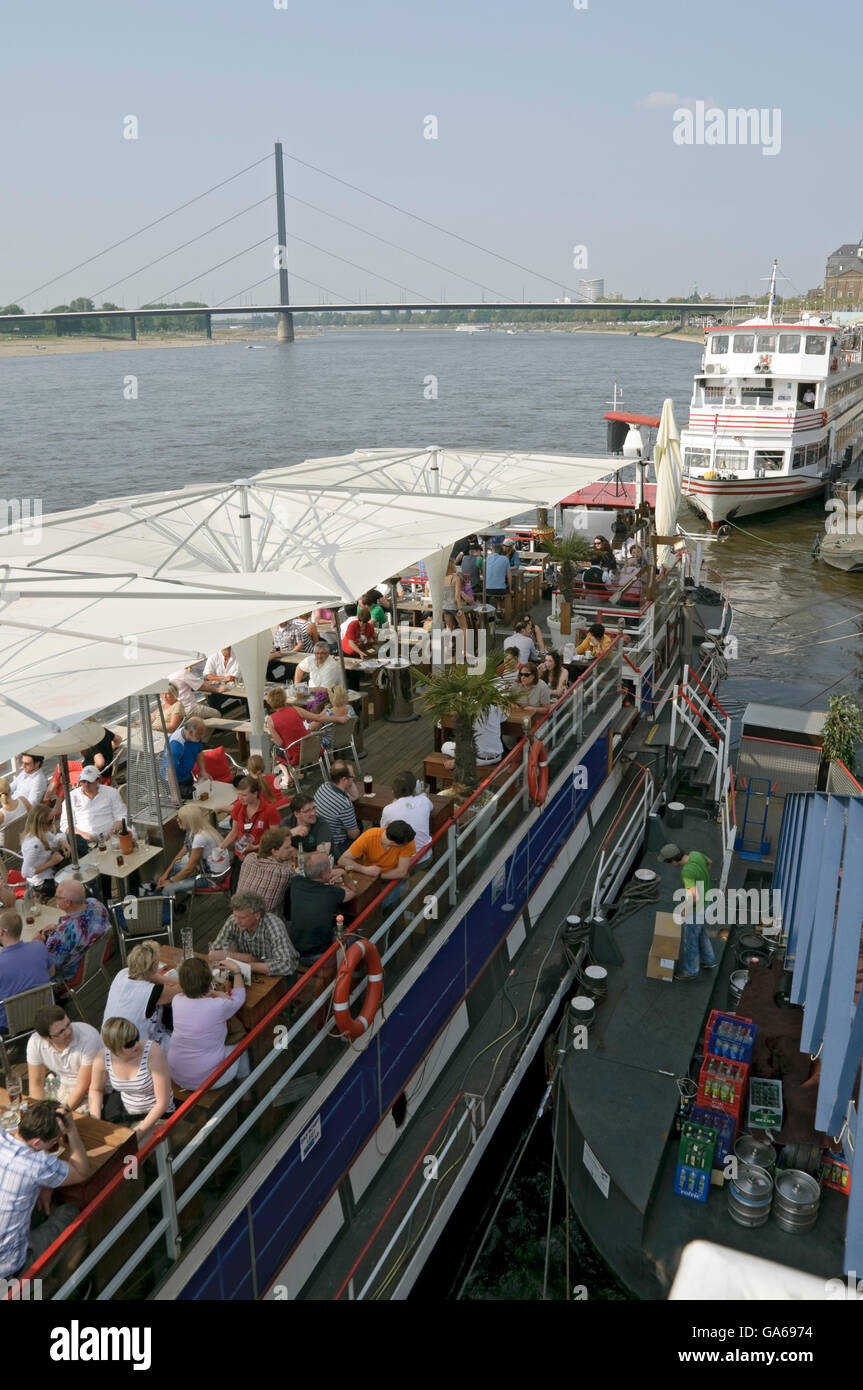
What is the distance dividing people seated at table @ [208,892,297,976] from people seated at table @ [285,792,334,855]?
130 cm

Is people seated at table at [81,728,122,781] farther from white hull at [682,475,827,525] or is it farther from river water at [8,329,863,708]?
white hull at [682,475,827,525]

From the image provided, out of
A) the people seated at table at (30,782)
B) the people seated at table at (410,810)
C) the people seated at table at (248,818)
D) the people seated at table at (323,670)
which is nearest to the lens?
the people seated at table at (410,810)

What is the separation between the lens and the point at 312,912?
20.3 feet

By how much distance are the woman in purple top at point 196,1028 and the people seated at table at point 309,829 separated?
203 centimetres

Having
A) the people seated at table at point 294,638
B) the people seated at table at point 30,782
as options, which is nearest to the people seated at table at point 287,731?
the people seated at table at point 30,782

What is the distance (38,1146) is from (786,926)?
744 cm

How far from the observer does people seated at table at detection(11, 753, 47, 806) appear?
8.53 metres

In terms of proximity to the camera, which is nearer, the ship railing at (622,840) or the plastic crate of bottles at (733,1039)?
the plastic crate of bottles at (733,1039)

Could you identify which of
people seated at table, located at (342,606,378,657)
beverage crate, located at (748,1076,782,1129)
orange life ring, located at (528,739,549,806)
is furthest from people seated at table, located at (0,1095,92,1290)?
people seated at table, located at (342,606,378,657)

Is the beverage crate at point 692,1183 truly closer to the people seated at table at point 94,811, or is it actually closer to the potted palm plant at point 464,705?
the potted palm plant at point 464,705

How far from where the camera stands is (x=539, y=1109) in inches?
352

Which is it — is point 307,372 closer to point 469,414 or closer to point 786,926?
point 469,414

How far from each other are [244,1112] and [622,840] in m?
7.15

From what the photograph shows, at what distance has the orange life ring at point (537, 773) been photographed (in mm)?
9422
